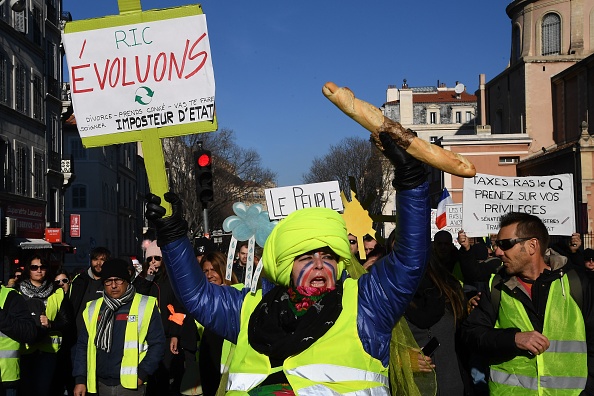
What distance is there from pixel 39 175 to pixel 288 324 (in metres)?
33.5

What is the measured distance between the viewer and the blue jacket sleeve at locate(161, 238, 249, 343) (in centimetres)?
388

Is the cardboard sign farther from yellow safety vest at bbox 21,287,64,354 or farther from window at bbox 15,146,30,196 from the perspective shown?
yellow safety vest at bbox 21,287,64,354

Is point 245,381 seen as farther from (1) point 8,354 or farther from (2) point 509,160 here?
(2) point 509,160

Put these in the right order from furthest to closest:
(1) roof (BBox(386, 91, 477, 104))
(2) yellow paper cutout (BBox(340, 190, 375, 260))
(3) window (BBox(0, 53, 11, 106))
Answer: (1) roof (BBox(386, 91, 477, 104)) → (3) window (BBox(0, 53, 11, 106)) → (2) yellow paper cutout (BBox(340, 190, 375, 260))

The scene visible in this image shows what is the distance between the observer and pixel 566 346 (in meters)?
5.01

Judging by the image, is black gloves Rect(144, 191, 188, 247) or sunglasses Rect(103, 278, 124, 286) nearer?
black gloves Rect(144, 191, 188, 247)

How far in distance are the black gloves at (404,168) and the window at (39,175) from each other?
33015mm

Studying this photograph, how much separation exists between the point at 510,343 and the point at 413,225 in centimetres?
173

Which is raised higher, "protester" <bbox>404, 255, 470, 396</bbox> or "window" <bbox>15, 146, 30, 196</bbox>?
"window" <bbox>15, 146, 30, 196</bbox>

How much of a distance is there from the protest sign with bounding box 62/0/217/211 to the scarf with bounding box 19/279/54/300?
172 inches

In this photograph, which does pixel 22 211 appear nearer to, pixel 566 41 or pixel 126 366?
pixel 126 366

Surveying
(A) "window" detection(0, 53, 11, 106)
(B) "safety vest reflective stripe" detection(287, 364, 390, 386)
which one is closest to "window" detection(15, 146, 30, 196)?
(A) "window" detection(0, 53, 11, 106)

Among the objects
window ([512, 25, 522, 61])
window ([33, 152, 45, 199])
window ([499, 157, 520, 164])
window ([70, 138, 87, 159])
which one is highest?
window ([512, 25, 522, 61])

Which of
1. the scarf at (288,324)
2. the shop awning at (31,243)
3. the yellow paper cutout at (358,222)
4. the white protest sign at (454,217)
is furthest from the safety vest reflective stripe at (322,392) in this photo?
the shop awning at (31,243)
